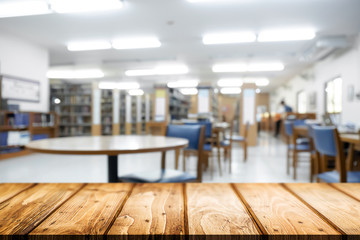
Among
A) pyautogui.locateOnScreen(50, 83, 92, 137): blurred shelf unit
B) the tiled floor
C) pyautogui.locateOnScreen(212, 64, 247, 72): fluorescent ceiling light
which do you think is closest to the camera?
the tiled floor

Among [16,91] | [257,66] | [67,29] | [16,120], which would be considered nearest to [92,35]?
[67,29]

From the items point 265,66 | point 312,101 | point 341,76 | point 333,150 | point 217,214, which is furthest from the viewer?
point 265,66

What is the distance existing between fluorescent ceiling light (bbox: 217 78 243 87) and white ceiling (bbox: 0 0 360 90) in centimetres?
371

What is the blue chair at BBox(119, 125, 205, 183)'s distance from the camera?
4.84 feet

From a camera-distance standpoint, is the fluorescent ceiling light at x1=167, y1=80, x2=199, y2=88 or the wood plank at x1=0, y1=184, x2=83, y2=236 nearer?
the wood plank at x1=0, y1=184, x2=83, y2=236

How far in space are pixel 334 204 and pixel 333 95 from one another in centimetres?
687

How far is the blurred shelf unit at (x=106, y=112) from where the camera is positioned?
8.92m

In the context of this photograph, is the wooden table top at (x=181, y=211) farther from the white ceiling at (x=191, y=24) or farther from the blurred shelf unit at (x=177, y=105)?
the blurred shelf unit at (x=177, y=105)

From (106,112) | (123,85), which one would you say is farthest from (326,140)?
(123,85)

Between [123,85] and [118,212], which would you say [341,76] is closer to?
[118,212]

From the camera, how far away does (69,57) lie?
21.6ft

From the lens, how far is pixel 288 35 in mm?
4785

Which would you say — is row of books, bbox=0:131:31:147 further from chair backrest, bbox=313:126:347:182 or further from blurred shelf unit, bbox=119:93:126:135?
chair backrest, bbox=313:126:347:182

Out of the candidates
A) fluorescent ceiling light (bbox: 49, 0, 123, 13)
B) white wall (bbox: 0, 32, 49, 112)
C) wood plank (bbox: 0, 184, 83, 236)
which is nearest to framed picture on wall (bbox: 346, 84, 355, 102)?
fluorescent ceiling light (bbox: 49, 0, 123, 13)
